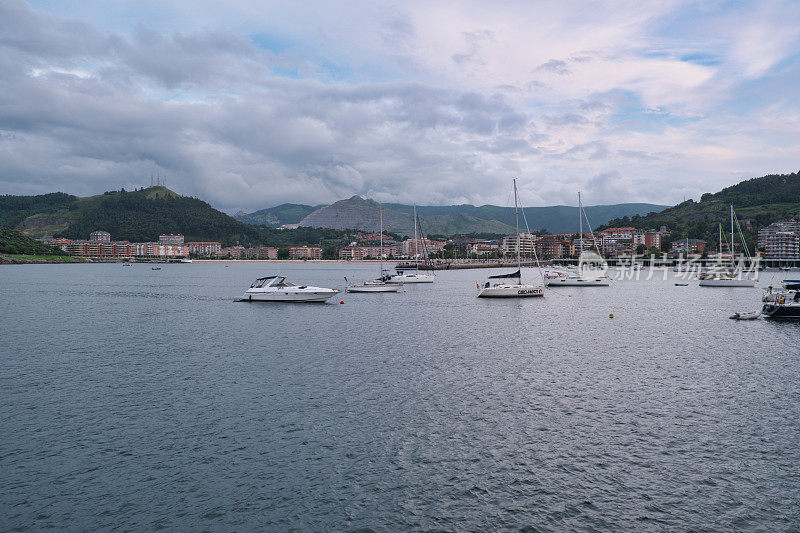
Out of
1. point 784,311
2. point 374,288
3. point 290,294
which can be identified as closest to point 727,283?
point 784,311

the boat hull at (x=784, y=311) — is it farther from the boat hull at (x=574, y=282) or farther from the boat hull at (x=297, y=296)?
the boat hull at (x=297, y=296)

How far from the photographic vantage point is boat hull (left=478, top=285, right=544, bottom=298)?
65.9 m

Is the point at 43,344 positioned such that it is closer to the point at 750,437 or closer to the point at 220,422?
the point at 220,422

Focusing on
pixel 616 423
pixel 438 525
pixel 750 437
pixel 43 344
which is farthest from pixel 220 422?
pixel 43 344

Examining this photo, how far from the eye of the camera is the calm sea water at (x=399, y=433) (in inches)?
472

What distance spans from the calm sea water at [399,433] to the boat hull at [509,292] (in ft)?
101

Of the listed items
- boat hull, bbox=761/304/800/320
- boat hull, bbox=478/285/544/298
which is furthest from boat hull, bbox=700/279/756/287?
boat hull, bbox=761/304/800/320

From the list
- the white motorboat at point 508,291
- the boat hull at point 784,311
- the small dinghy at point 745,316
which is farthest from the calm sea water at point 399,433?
the white motorboat at point 508,291

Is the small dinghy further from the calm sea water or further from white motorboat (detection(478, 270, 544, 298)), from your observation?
white motorboat (detection(478, 270, 544, 298))

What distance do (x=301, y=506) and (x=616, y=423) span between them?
11.7m

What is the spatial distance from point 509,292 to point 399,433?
171 ft

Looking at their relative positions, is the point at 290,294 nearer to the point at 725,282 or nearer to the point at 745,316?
the point at 745,316

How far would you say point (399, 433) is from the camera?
1678 centimetres

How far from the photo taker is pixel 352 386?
22.6 m
